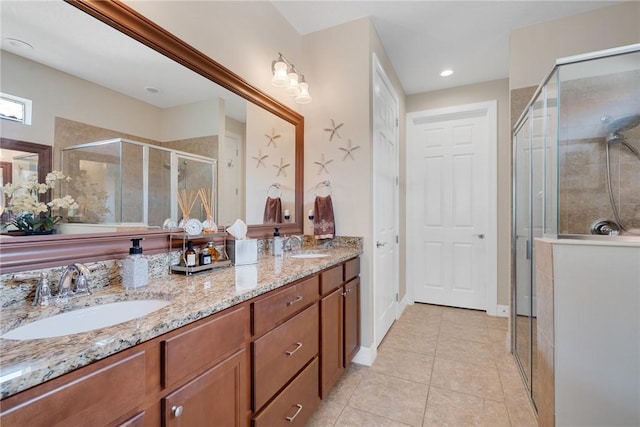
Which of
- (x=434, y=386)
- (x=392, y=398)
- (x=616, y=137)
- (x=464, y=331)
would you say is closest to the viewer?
(x=392, y=398)

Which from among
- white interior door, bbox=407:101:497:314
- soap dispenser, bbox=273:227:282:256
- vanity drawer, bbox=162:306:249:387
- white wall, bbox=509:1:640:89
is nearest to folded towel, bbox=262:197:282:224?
soap dispenser, bbox=273:227:282:256

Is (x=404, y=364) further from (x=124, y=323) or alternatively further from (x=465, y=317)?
(x=124, y=323)

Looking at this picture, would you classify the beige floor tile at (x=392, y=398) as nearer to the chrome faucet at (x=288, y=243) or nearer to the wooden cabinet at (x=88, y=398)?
the chrome faucet at (x=288, y=243)

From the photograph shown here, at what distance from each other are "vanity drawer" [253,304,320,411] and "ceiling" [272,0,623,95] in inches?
87.8

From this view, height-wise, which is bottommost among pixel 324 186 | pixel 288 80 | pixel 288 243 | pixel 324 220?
pixel 288 243

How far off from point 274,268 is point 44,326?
891 mm

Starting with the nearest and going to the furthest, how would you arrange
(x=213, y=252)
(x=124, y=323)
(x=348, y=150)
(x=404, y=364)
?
(x=124, y=323) < (x=213, y=252) < (x=404, y=364) < (x=348, y=150)

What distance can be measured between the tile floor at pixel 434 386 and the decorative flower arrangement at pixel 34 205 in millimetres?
1576

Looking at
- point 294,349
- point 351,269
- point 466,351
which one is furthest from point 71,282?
point 466,351

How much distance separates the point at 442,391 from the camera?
1.83 metres

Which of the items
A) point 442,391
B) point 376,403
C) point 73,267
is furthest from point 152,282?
point 442,391

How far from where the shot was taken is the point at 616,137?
1.98m

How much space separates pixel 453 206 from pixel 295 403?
294cm

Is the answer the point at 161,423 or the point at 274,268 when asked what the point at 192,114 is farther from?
the point at 161,423
